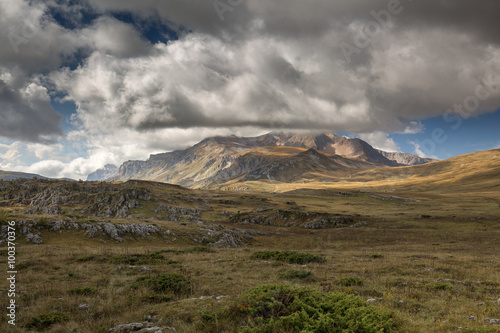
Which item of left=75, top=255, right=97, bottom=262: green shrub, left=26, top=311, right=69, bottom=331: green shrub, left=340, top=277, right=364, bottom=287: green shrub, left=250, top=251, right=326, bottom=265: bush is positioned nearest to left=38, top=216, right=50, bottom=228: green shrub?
left=75, top=255, right=97, bottom=262: green shrub

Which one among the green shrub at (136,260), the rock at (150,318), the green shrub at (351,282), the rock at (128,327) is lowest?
the green shrub at (136,260)

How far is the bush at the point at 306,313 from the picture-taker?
814 cm

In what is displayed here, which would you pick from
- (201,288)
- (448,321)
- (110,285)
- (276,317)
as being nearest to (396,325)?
(448,321)

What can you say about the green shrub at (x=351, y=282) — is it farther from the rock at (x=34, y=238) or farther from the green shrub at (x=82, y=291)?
the rock at (x=34, y=238)

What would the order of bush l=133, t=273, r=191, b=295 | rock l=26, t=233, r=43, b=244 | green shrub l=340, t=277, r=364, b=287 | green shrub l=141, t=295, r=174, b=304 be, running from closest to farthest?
green shrub l=141, t=295, r=174, b=304
bush l=133, t=273, r=191, b=295
green shrub l=340, t=277, r=364, b=287
rock l=26, t=233, r=43, b=244

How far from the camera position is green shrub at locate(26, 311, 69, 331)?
988 centimetres

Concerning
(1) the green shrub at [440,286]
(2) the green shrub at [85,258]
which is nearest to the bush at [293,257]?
(1) the green shrub at [440,286]

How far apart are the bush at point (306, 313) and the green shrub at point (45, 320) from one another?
749cm

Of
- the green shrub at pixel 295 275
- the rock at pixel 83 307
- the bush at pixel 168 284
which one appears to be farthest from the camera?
the green shrub at pixel 295 275

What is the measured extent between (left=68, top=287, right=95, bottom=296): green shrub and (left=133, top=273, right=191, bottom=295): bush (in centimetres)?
233

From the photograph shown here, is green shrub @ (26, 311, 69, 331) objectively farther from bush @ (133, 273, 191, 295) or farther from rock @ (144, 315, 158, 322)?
bush @ (133, 273, 191, 295)

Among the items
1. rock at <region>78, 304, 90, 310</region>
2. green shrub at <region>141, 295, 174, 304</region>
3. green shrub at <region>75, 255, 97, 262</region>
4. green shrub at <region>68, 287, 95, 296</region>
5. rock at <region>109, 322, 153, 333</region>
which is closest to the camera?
rock at <region>109, 322, 153, 333</region>

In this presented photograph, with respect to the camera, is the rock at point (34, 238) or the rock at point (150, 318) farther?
the rock at point (34, 238)

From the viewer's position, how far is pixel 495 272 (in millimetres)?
18438
